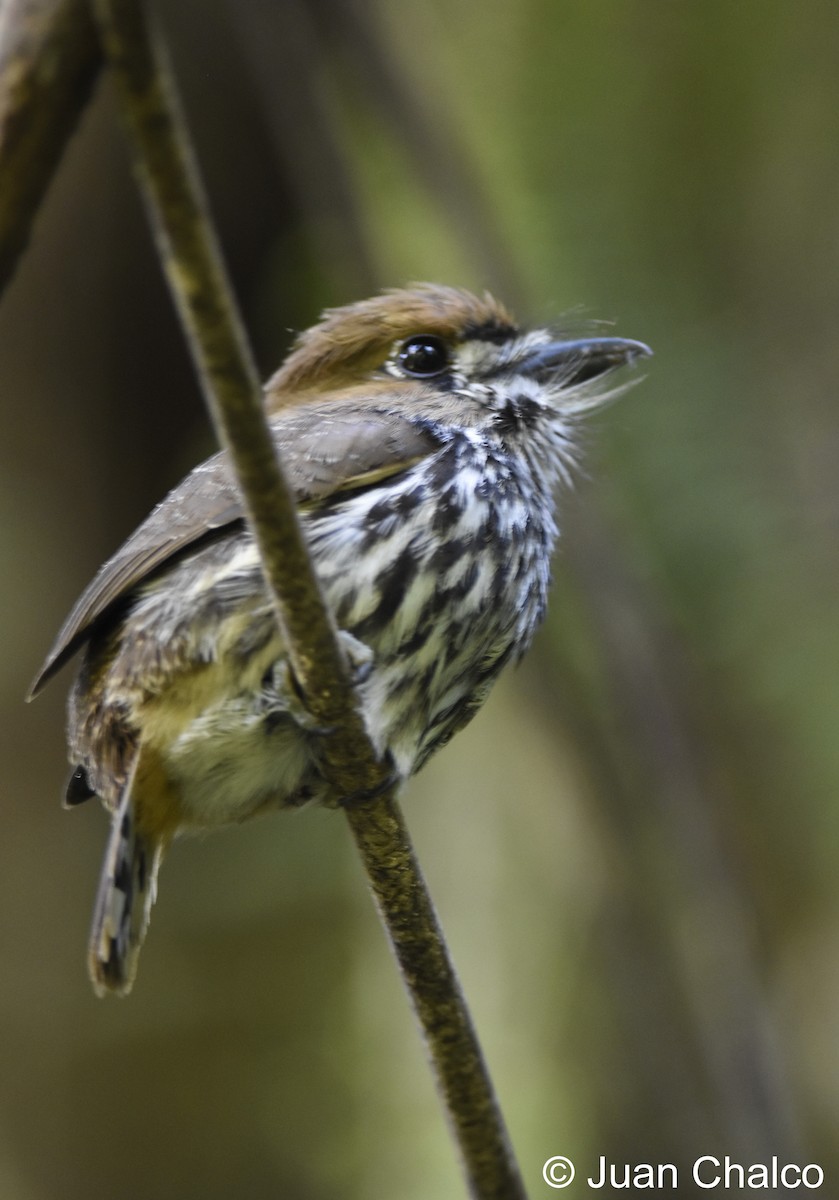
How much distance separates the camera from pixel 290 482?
91.0 inches

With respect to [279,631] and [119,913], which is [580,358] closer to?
[279,631]

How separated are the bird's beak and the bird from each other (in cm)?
20

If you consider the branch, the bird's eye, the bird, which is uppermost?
the bird's eye

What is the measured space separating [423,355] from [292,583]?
56.1 inches

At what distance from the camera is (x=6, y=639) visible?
168 inches

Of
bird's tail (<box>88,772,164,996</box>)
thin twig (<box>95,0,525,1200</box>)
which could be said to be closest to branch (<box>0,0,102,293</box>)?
thin twig (<box>95,0,525,1200</box>)

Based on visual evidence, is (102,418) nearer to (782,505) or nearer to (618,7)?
(782,505)

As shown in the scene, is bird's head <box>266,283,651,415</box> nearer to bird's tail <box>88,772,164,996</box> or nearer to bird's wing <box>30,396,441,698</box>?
bird's wing <box>30,396,441,698</box>

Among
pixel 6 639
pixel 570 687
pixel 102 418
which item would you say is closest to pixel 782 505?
pixel 570 687

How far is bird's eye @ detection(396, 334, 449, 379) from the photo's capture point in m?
2.93

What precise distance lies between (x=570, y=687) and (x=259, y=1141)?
6.06 ft

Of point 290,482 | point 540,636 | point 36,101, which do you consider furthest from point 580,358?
point 36,101

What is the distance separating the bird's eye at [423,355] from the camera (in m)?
2.93

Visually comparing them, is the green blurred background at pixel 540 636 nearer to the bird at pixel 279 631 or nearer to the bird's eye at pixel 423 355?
the bird's eye at pixel 423 355
